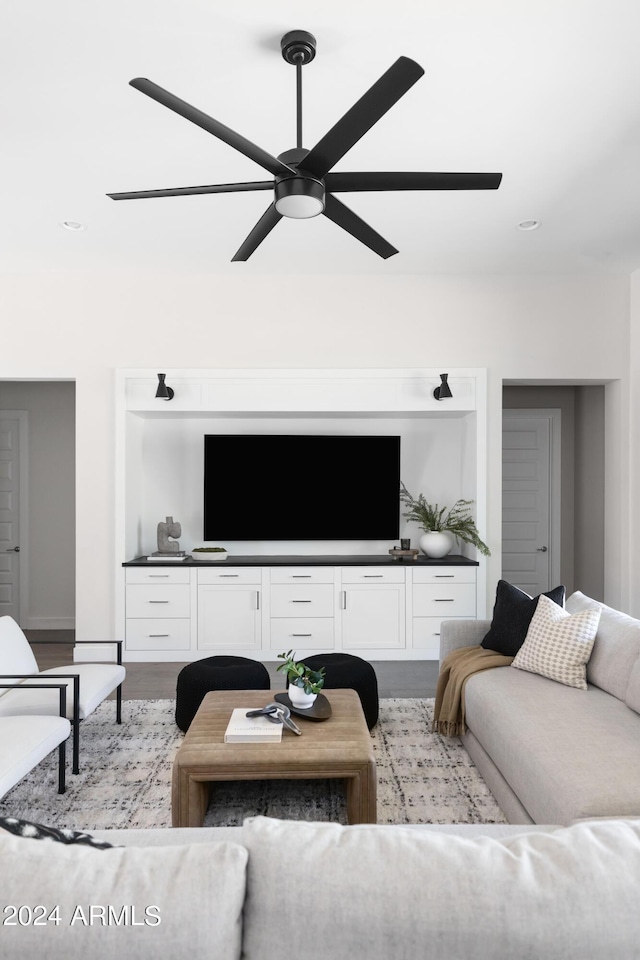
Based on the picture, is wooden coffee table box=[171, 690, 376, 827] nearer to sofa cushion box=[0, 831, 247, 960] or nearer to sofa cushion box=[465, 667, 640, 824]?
sofa cushion box=[465, 667, 640, 824]

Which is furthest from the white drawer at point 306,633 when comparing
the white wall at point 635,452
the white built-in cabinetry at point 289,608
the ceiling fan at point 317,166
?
the ceiling fan at point 317,166

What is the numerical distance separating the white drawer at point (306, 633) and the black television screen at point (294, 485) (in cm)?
73

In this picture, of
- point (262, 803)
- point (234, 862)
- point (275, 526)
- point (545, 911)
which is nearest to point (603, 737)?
point (262, 803)

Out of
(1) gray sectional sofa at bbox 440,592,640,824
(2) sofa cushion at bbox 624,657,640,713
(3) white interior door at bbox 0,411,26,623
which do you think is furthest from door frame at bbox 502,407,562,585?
(3) white interior door at bbox 0,411,26,623

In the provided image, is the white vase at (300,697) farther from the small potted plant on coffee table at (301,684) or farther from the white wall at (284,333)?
the white wall at (284,333)

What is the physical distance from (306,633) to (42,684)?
2335 mm

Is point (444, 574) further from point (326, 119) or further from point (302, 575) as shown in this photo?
point (326, 119)

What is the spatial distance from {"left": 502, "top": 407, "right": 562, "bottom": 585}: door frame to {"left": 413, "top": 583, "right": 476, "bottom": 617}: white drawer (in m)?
1.78

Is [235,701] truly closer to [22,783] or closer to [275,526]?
[22,783]

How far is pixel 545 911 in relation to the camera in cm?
93

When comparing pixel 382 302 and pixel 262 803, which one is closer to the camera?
pixel 262 803

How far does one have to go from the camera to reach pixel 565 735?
235 centimetres

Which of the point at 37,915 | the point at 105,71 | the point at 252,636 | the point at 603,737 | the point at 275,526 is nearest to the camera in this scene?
the point at 37,915

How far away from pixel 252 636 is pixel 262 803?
228 centimetres
